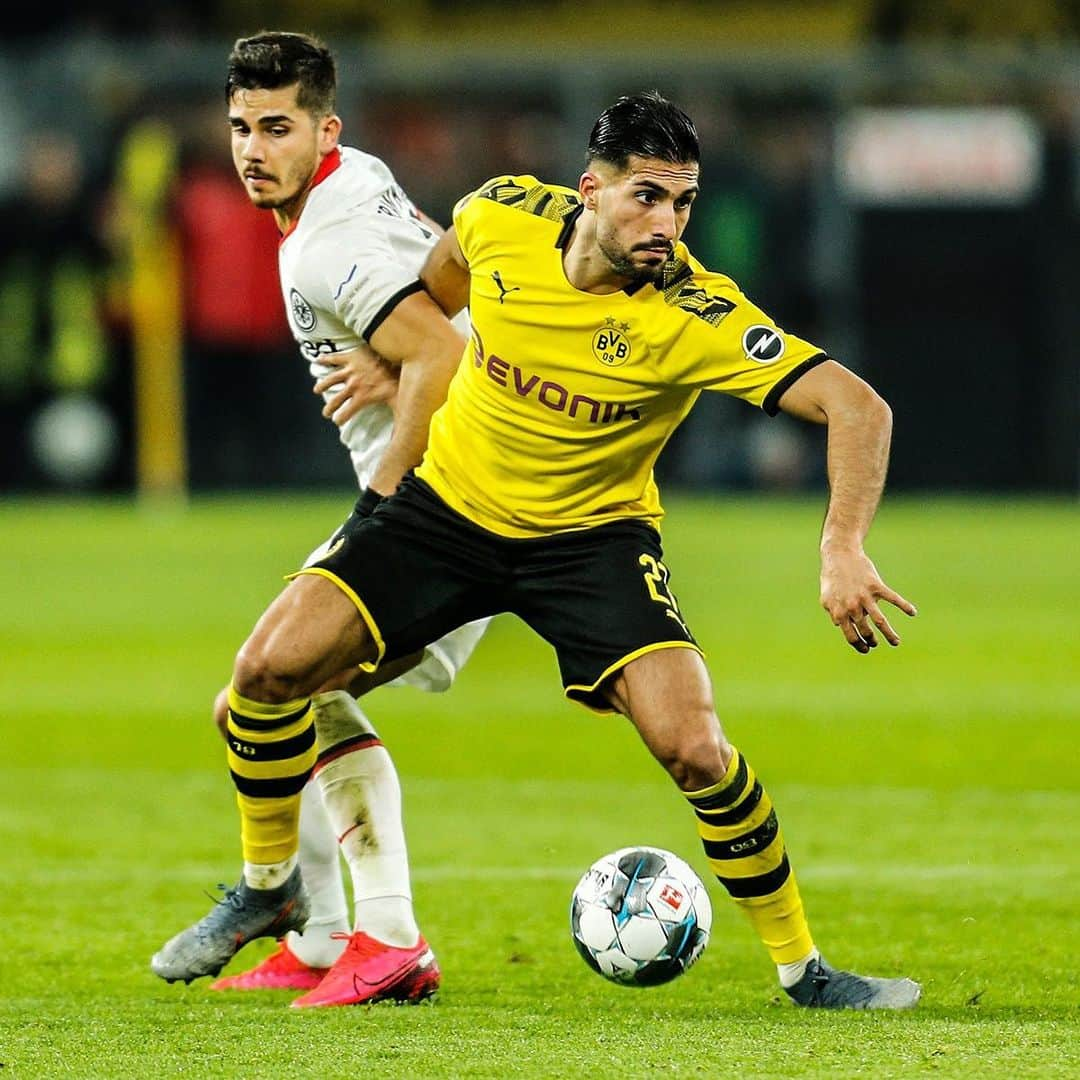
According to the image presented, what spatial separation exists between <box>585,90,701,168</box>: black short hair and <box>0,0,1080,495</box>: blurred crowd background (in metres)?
15.5

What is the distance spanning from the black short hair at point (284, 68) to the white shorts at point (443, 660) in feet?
3.82

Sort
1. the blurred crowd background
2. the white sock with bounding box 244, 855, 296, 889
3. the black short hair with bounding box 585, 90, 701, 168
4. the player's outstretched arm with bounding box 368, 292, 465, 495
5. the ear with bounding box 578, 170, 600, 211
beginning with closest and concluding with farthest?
the black short hair with bounding box 585, 90, 701, 168
the ear with bounding box 578, 170, 600, 211
the white sock with bounding box 244, 855, 296, 889
the player's outstretched arm with bounding box 368, 292, 465, 495
the blurred crowd background

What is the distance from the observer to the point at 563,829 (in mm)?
7766

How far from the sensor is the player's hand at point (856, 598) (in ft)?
15.9

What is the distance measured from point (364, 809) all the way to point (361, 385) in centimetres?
108

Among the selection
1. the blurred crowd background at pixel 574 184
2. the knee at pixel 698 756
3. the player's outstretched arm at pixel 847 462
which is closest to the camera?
the player's outstretched arm at pixel 847 462

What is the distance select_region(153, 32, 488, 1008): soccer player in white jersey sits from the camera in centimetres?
549

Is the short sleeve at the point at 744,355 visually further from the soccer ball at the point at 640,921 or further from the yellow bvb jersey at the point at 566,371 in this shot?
the soccer ball at the point at 640,921

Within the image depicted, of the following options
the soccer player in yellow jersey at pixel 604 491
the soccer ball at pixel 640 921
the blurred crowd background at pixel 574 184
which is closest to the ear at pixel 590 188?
the soccer player in yellow jersey at pixel 604 491

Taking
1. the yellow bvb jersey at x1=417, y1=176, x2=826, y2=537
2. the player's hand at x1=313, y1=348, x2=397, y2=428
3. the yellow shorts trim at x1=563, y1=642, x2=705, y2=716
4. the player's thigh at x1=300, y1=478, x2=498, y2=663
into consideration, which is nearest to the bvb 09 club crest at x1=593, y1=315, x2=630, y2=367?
the yellow bvb jersey at x1=417, y1=176, x2=826, y2=537

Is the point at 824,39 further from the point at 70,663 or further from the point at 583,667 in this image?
the point at 583,667

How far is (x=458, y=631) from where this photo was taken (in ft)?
A: 19.5

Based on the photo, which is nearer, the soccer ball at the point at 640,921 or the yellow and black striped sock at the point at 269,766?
the soccer ball at the point at 640,921

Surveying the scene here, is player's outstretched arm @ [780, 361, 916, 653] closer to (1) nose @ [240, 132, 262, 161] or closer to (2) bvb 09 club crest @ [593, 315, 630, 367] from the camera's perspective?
(2) bvb 09 club crest @ [593, 315, 630, 367]
